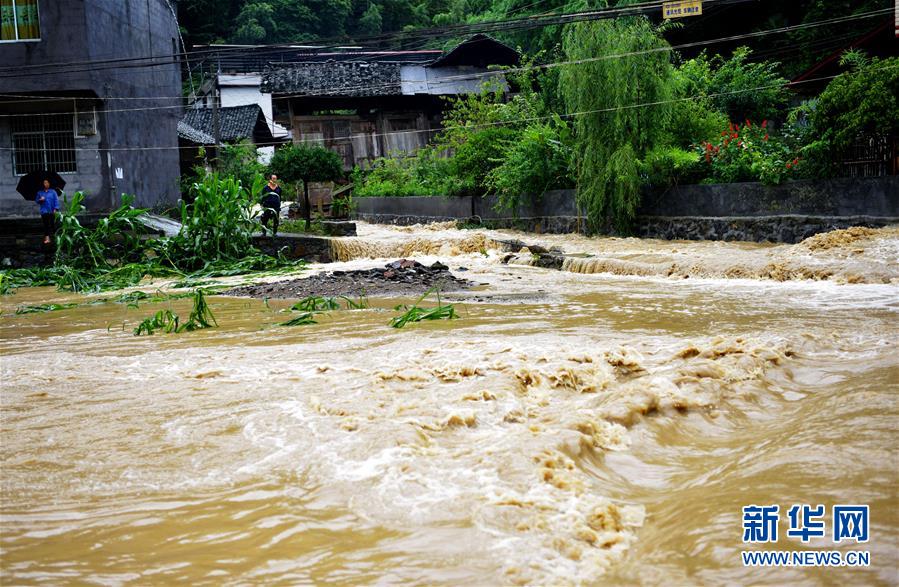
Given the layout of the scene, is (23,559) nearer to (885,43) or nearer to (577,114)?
(577,114)

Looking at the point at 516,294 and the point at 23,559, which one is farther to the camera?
the point at 516,294

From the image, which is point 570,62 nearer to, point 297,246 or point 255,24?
point 297,246

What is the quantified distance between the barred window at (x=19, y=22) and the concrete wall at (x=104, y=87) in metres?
0.20

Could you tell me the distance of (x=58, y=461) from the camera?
12.7 feet

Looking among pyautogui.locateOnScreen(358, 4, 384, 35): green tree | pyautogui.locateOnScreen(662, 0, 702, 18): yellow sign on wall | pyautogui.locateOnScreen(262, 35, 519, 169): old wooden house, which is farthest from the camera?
pyautogui.locateOnScreen(358, 4, 384, 35): green tree

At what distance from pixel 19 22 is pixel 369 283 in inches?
490

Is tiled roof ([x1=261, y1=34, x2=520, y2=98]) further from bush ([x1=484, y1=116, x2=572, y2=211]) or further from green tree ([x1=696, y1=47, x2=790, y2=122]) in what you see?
bush ([x1=484, y1=116, x2=572, y2=211])

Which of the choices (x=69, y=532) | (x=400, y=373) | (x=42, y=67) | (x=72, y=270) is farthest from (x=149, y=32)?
(x=69, y=532)

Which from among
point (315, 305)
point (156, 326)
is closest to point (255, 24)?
point (315, 305)

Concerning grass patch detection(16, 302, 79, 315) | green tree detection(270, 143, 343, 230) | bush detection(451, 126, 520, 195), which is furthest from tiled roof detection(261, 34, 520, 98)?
grass patch detection(16, 302, 79, 315)

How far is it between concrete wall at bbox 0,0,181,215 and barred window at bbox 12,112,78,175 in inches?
8.5

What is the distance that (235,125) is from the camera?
103ft

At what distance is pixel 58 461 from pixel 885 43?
18585 mm

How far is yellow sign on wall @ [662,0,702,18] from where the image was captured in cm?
1519
